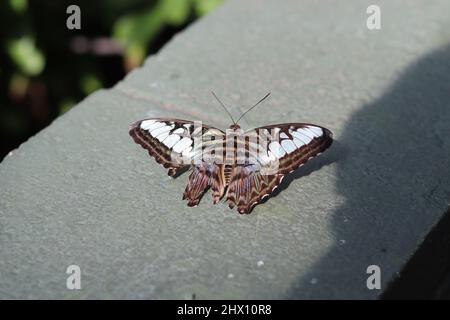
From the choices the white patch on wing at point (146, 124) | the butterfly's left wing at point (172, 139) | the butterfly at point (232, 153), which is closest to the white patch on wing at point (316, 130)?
the butterfly at point (232, 153)

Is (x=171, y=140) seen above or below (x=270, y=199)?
above

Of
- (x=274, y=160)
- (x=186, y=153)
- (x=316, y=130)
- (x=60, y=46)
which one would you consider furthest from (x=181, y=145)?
(x=60, y=46)

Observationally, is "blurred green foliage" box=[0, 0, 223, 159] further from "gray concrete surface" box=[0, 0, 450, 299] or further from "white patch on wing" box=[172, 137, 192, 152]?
"white patch on wing" box=[172, 137, 192, 152]

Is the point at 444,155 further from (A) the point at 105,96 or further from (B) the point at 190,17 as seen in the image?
(B) the point at 190,17

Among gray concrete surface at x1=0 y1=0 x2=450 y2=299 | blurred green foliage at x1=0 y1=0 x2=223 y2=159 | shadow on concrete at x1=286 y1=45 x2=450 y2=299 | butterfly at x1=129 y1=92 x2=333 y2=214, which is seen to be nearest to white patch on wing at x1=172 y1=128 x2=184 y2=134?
butterfly at x1=129 y1=92 x2=333 y2=214

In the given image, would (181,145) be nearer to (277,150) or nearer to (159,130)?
(159,130)

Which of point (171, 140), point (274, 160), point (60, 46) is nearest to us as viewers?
point (274, 160)
